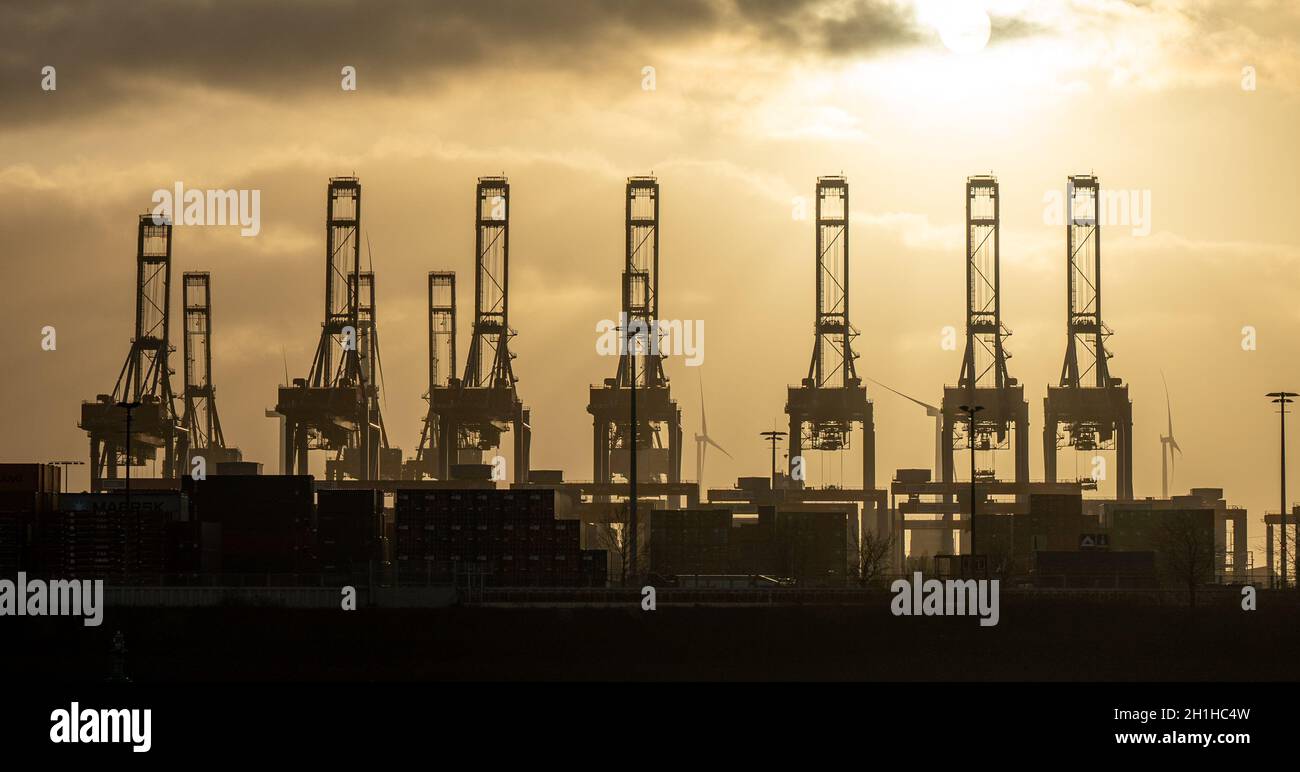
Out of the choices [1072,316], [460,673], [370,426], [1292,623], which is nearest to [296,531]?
[460,673]

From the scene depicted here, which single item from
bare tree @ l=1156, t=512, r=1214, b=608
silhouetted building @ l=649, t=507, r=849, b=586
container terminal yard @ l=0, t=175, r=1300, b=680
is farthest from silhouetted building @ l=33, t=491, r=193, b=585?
bare tree @ l=1156, t=512, r=1214, b=608

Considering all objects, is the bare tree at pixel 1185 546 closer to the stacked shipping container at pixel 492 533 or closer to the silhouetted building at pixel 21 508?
the stacked shipping container at pixel 492 533

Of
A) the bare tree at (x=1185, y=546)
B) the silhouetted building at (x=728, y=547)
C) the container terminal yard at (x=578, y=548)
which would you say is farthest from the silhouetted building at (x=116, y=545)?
the bare tree at (x=1185, y=546)

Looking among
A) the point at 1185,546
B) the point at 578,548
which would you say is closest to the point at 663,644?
the point at 578,548

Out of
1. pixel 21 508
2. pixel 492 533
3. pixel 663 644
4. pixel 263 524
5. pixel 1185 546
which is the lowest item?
pixel 663 644

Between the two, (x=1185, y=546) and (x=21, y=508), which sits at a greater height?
(x=21, y=508)

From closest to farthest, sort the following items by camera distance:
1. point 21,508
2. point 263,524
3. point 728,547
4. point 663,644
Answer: point 663,644 → point 21,508 → point 263,524 → point 728,547

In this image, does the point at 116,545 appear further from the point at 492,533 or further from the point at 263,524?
the point at 492,533
